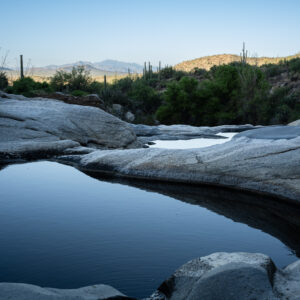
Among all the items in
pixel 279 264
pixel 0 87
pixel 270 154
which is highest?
pixel 0 87

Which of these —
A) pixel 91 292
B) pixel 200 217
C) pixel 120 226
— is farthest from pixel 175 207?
pixel 91 292

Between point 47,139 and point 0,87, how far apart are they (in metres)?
14.0

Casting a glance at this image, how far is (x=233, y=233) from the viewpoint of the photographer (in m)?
3.25

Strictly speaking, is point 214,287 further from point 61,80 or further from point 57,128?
point 61,80

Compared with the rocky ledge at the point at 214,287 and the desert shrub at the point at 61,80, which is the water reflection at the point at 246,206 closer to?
the rocky ledge at the point at 214,287

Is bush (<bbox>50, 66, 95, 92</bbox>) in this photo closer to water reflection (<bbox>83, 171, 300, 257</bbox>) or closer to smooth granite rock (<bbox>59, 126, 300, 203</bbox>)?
smooth granite rock (<bbox>59, 126, 300, 203</bbox>)

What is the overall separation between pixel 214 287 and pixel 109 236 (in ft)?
4.42

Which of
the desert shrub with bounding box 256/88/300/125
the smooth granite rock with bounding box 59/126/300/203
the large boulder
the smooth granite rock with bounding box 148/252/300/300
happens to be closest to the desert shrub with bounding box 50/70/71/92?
the desert shrub with bounding box 256/88/300/125

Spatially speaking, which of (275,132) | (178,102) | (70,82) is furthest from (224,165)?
(70,82)

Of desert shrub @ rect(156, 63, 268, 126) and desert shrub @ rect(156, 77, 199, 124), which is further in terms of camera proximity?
desert shrub @ rect(156, 77, 199, 124)

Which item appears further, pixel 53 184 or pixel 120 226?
pixel 53 184

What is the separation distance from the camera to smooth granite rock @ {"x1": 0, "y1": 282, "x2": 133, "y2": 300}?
1.85 meters

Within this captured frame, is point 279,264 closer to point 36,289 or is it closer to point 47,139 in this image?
point 36,289

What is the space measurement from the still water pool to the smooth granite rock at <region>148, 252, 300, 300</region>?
209 millimetres
